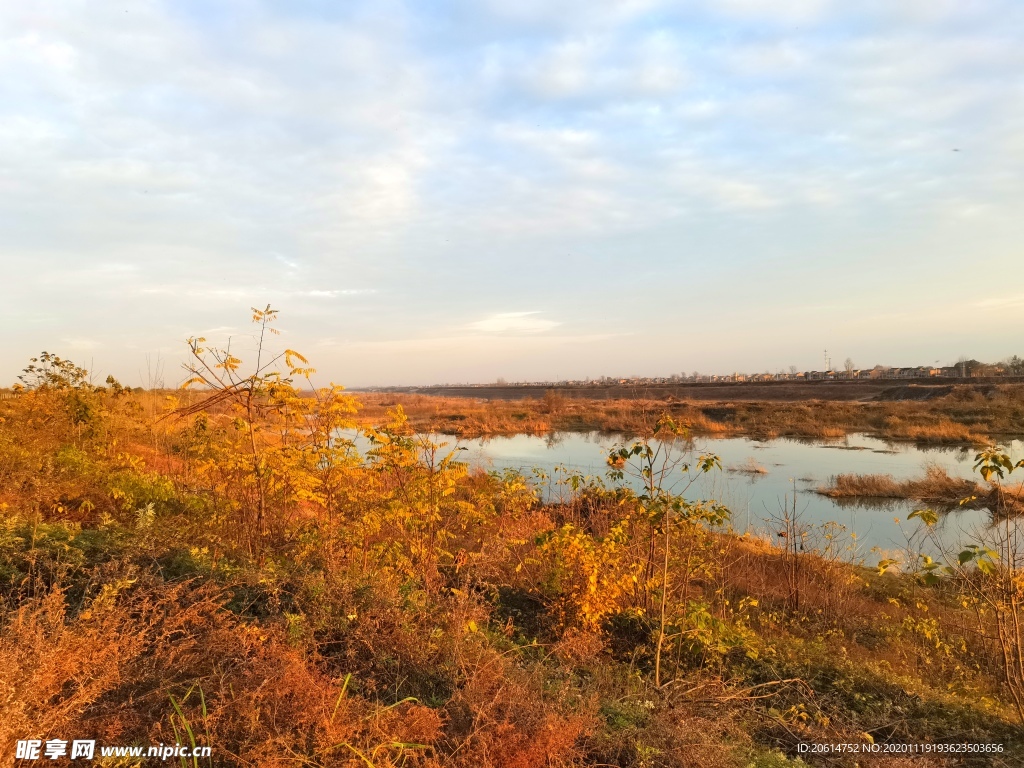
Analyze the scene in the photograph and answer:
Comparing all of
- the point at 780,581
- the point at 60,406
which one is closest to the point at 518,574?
the point at 780,581

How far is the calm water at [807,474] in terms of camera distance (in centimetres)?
1095

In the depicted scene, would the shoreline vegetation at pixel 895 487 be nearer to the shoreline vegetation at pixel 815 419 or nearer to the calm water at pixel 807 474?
the calm water at pixel 807 474

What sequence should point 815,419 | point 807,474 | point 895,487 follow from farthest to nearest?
point 815,419
point 807,474
point 895,487

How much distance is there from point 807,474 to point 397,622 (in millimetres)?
19636

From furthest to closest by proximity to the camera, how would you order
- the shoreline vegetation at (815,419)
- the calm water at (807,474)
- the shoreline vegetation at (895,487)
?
1. the shoreline vegetation at (815,419)
2. the shoreline vegetation at (895,487)
3. the calm water at (807,474)

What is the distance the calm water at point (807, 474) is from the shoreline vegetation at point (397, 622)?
182cm

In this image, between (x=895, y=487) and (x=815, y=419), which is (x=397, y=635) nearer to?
(x=895, y=487)

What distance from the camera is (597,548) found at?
564 cm

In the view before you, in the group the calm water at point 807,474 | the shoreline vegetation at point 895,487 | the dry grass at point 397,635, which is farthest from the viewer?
the shoreline vegetation at point 895,487

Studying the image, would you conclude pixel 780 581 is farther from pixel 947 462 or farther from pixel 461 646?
pixel 947 462

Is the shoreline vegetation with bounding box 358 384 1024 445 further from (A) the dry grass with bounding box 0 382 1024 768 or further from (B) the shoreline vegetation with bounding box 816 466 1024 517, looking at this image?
(A) the dry grass with bounding box 0 382 1024 768

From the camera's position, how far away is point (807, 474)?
781 inches

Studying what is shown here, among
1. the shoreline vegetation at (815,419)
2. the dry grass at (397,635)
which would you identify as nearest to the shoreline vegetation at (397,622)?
the dry grass at (397,635)

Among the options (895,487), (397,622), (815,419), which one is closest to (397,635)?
(397,622)
